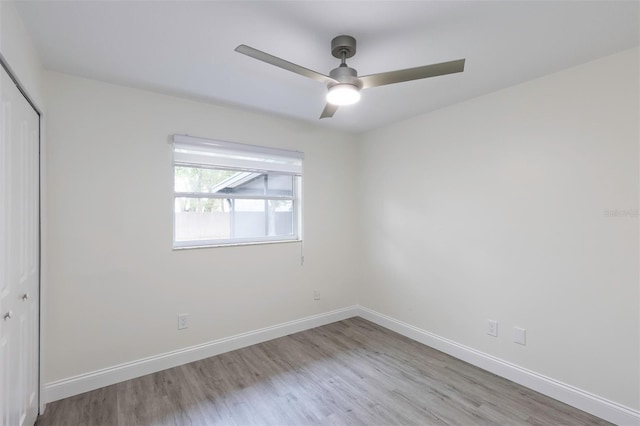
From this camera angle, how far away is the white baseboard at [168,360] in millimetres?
2211

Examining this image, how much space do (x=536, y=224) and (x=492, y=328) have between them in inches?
38.3

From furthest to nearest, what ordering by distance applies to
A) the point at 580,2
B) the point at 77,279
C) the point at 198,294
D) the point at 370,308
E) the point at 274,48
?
1. the point at 370,308
2. the point at 198,294
3. the point at 77,279
4. the point at 274,48
5. the point at 580,2

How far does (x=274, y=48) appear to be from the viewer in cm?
188

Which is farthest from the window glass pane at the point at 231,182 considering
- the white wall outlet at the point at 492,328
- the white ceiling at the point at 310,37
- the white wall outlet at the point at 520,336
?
the white wall outlet at the point at 520,336

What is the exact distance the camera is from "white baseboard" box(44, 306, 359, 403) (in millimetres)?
2211

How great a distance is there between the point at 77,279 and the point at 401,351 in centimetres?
289

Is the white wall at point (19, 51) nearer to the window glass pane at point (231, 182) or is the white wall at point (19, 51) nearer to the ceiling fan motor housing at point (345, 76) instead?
Result: the window glass pane at point (231, 182)

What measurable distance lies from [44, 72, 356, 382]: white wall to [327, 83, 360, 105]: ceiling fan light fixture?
1.47 meters

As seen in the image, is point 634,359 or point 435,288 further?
point 435,288

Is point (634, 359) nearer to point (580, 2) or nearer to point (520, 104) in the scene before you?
point (520, 104)

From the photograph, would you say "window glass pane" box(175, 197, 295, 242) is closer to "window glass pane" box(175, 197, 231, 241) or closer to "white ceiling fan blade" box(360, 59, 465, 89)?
"window glass pane" box(175, 197, 231, 241)

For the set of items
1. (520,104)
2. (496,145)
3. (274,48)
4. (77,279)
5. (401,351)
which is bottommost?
(401,351)

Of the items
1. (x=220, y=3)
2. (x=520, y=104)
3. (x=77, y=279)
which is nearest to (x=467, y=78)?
(x=520, y=104)

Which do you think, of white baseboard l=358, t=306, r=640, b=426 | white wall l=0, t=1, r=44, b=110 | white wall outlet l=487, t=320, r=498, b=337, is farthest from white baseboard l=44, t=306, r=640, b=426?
white wall l=0, t=1, r=44, b=110
